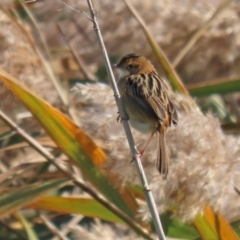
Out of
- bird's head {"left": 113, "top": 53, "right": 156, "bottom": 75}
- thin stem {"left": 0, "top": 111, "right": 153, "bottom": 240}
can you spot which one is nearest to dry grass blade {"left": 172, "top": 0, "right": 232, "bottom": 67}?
bird's head {"left": 113, "top": 53, "right": 156, "bottom": 75}

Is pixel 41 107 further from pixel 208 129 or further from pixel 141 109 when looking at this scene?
pixel 208 129

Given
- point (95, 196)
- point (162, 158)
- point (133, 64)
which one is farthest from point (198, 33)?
point (162, 158)

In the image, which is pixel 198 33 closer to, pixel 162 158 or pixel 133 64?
pixel 133 64

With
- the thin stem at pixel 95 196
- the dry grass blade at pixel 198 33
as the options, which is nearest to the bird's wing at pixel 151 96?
Answer: the thin stem at pixel 95 196

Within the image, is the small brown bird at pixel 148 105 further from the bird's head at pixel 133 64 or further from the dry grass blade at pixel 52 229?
the dry grass blade at pixel 52 229

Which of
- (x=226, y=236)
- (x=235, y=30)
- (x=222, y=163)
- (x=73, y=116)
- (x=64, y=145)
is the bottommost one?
(x=226, y=236)

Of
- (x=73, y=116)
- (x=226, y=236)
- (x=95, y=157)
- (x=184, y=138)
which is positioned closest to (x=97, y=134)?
(x=95, y=157)
